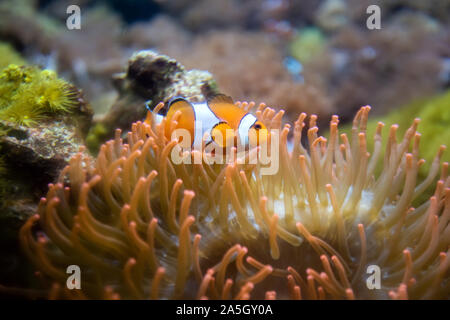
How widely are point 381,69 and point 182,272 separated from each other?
5.77 meters

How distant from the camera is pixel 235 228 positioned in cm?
175

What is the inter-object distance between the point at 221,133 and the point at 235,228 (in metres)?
0.49

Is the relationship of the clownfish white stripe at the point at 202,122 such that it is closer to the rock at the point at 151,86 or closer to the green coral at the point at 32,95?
the rock at the point at 151,86

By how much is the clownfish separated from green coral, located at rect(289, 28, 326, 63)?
16.9 ft

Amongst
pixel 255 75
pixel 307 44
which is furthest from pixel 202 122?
pixel 307 44

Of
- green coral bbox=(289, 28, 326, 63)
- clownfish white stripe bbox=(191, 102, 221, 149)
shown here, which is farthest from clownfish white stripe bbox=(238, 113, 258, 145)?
green coral bbox=(289, 28, 326, 63)

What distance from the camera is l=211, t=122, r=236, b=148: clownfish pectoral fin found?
71.4 inches

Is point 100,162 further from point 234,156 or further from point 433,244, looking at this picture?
point 433,244

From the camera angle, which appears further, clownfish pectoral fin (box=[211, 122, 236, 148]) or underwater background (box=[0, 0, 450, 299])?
clownfish pectoral fin (box=[211, 122, 236, 148])

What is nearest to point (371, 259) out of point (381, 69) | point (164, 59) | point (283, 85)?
point (164, 59)

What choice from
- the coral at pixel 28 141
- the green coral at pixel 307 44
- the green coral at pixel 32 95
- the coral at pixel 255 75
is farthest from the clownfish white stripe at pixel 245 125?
the green coral at pixel 307 44

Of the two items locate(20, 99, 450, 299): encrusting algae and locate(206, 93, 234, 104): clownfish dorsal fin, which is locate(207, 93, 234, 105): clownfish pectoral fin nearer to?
locate(206, 93, 234, 104): clownfish dorsal fin

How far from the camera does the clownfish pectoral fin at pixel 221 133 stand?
1.81 meters

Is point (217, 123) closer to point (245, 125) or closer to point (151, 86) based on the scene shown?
point (245, 125)
